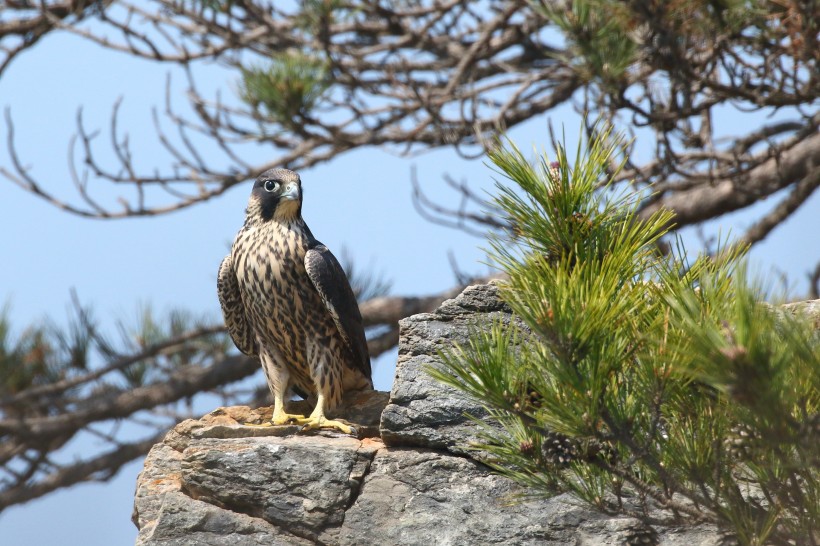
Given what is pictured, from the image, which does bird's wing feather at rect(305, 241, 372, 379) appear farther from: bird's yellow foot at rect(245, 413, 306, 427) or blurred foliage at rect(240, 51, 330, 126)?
blurred foliage at rect(240, 51, 330, 126)

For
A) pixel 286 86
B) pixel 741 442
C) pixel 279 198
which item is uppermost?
pixel 286 86

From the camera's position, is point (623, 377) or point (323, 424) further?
point (323, 424)

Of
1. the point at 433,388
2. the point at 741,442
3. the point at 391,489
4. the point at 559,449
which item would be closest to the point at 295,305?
the point at 433,388

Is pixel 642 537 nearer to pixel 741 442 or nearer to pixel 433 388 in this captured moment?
pixel 741 442

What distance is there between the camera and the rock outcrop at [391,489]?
3180 mm

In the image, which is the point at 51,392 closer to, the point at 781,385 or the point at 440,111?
the point at 440,111

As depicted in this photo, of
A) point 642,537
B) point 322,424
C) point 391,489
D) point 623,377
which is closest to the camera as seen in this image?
point 623,377

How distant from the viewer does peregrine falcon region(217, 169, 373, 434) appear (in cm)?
416

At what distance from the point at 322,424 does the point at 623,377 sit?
1602 mm

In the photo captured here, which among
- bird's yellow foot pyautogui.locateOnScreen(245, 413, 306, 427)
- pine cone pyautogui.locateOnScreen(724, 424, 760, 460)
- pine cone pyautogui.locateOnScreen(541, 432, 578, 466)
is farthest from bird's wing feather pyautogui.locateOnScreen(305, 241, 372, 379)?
pine cone pyautogui.locateOnScreen(724, 424, 760, 460)

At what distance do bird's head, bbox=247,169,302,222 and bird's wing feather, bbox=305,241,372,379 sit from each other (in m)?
0.23

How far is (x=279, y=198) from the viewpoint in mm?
4430

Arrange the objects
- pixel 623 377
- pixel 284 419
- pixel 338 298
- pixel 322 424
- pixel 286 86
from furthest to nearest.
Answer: pixel 286 86 → pixel 338 298 → pixel 284 419 → pixel 322 424 → pixel 623 377

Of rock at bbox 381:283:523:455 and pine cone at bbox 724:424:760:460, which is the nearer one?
pine cone at bbox 724:424:760:460
